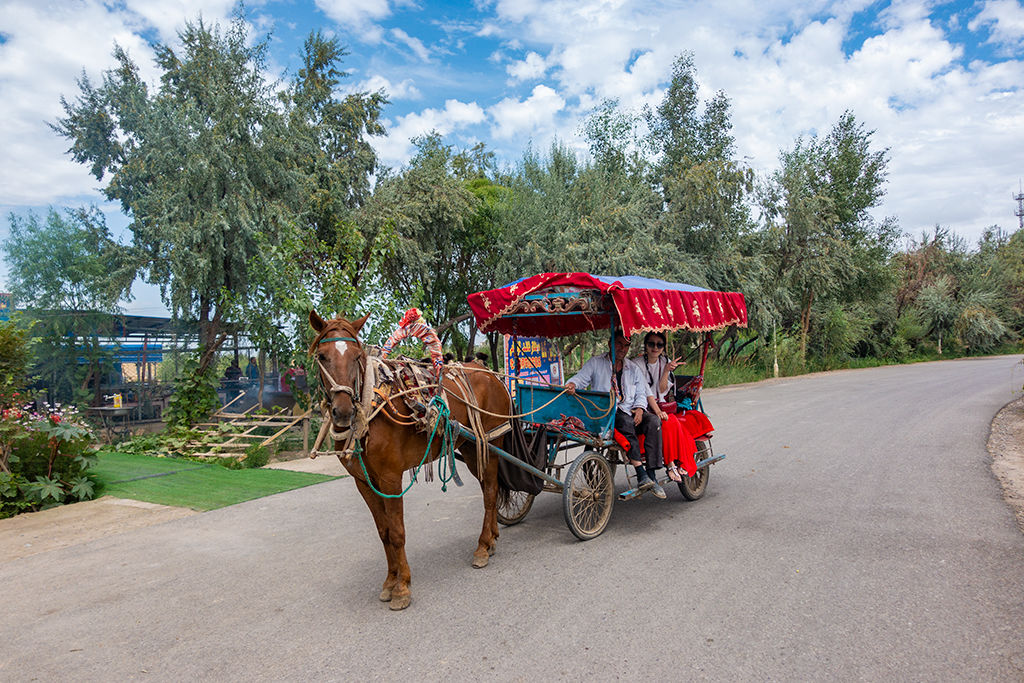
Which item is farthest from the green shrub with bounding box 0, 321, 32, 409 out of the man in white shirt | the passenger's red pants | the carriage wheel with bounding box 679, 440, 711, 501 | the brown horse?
the carriage wheel with bounding box 679, 440, 711, 501

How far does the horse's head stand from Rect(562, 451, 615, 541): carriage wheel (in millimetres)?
2122

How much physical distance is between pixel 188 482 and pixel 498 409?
Result: 5442 mm

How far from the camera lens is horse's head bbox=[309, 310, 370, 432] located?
147 inches

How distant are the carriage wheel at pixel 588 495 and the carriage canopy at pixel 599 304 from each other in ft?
4.17

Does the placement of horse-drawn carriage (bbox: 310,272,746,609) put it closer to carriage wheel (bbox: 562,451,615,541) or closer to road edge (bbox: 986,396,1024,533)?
carriage wheel (bbox: 562,451,615,541)

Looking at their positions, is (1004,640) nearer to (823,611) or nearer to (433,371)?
(823,611)

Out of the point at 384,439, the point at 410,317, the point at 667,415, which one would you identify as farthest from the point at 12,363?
the point at 667,415

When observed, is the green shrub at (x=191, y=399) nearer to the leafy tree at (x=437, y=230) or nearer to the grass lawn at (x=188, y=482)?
the grass lawn at (x=188, y=482)

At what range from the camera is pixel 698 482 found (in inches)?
263

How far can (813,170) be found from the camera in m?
24.8

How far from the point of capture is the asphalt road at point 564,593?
3.36 metres

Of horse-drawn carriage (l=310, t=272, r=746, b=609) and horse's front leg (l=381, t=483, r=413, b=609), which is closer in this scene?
horse-drawn carriage (l=310, t=272, r=746, b=609)

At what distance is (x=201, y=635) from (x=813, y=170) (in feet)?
88.6

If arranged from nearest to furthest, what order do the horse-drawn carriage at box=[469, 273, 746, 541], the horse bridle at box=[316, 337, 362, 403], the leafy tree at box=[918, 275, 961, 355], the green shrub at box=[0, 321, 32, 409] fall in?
the horse bridle at box=[316, 337, 362, 403] → the horse-drawn carriage at box=[469, 273, 746, 541] → the green shrub at box=[0, 321, 32, 409] → the leafy tree at box=[918, 275, 961, 355]
